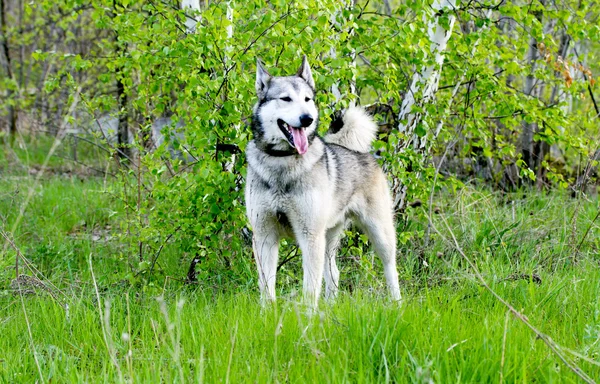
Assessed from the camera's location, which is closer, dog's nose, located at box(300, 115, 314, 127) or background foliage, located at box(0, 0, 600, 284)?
dog's nose, located at box(300, 115, 314, 127)

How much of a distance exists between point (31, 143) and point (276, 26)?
8.78 m

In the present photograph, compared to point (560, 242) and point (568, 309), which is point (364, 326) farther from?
point (560, 242)

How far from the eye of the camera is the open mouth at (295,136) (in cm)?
420

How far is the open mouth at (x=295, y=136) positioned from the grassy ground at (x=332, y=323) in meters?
0.94

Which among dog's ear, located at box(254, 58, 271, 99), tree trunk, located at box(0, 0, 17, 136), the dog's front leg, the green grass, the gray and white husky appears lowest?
the green grass

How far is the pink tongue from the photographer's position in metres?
4.20

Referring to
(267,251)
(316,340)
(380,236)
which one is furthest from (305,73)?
(316,340)

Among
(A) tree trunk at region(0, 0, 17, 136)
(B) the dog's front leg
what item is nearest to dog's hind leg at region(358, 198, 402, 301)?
(B) the dog's front leg

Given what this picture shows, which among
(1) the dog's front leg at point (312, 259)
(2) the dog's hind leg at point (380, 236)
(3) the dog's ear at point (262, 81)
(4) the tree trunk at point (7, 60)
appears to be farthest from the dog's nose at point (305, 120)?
(4) the tree trunk at point (7, 60)

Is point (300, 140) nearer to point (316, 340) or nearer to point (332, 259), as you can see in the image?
point (332, 259)

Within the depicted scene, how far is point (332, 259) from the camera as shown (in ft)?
16.4

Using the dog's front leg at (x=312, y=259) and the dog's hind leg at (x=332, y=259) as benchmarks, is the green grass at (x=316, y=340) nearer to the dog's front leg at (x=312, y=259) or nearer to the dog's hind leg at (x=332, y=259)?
the dog's front leg at (x=312, y=259)

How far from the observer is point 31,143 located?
38.3 ft

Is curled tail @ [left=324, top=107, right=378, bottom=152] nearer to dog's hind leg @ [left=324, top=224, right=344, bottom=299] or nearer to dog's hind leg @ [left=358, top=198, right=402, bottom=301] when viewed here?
dog's hind leg @ [left=358, top=198, right=402, bottom=301]
